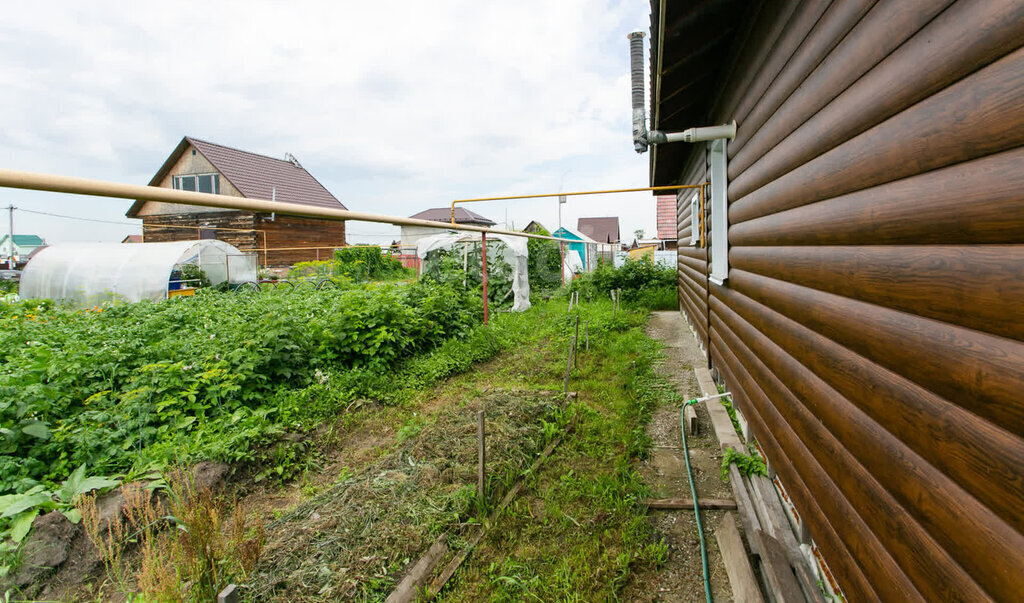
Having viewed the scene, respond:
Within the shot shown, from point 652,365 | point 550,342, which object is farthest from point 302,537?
point 550,342

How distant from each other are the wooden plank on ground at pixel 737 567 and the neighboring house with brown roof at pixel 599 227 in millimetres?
53978

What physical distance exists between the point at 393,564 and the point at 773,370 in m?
2.27

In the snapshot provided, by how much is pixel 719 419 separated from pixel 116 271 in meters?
14.1

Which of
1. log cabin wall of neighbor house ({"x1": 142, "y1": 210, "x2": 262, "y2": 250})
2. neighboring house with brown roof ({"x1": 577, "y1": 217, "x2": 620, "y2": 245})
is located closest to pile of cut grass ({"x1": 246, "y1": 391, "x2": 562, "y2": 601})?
log cabin wall of neighbor house ({"x1": 142, "y1": 210, "x2": 262, "y2": 250})

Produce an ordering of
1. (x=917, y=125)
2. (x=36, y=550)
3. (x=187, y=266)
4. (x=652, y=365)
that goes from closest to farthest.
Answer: (x=917, y=125)
(x=36, y=550)
(x=652, y=365)
(x=187, y=266)

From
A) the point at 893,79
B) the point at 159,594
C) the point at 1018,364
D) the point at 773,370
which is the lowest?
the point at 159,594

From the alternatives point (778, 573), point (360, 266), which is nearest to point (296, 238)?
point (360, 266)

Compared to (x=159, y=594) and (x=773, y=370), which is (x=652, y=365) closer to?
(x=773, y=370)

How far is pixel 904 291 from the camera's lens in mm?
1185

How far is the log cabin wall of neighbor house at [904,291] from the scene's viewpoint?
86 cm

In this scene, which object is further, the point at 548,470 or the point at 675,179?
the point at 675,179

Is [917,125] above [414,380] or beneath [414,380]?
above

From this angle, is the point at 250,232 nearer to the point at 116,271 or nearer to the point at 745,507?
the point at 116,271

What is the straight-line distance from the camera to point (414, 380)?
211 inches
